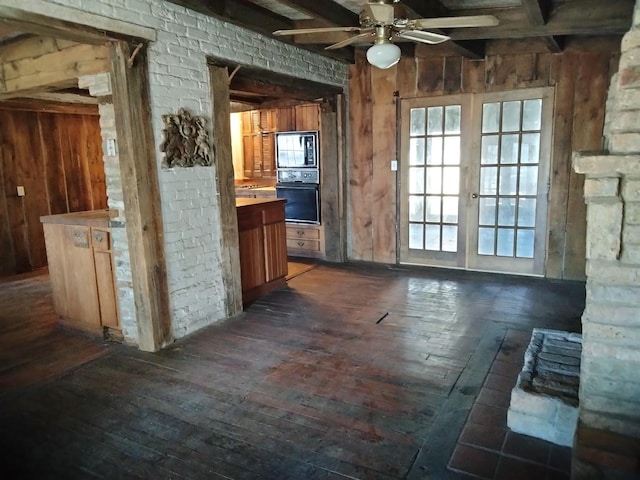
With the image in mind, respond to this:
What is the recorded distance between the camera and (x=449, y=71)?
17.3 ft

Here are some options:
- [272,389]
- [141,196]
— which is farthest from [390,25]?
[272,389]

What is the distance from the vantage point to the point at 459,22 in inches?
99.1

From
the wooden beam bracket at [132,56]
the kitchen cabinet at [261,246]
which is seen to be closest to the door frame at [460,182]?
the kitchen cabinet at [261,246]

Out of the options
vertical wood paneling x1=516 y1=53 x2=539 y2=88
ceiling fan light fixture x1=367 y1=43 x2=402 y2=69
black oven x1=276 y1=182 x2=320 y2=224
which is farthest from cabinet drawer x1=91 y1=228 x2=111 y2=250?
vertical wood paneling x1=516 y1=53 x2=539 y2=88

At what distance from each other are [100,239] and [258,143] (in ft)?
13.1

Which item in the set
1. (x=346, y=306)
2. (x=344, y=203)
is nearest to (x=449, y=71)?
(x=344, y=203)

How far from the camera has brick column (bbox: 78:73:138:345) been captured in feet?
10.5

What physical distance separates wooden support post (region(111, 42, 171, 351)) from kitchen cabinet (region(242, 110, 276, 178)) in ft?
11.9

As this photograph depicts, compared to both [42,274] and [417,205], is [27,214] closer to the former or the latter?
[42,274]

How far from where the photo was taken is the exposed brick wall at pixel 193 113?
329 cm

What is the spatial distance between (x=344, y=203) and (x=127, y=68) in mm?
3508

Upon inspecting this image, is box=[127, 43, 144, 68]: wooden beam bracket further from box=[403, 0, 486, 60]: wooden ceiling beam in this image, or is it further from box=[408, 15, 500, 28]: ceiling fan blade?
box=[403, 0, 486, 60]: wooden ceiling beam

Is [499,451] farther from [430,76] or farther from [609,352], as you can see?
[430,76]

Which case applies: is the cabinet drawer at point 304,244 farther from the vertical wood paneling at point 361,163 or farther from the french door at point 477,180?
the french door at point 477,180
